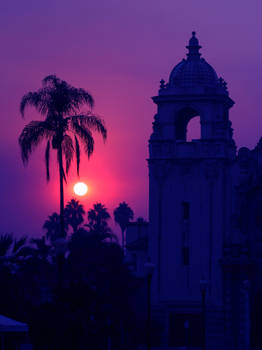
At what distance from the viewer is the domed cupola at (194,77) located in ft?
315

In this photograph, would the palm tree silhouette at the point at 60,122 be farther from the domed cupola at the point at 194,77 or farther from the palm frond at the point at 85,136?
the domed cupola at the point at 194,77

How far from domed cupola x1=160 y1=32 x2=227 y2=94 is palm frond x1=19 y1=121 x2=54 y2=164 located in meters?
28.5

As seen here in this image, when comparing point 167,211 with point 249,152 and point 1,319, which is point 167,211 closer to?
point 249,152

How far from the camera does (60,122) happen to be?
68812 mm

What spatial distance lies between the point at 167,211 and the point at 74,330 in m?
41.6

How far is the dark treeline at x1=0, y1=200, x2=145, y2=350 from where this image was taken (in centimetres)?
5884

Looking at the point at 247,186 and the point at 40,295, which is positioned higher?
the point at 247,186

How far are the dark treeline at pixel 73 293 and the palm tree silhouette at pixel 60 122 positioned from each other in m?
4.62

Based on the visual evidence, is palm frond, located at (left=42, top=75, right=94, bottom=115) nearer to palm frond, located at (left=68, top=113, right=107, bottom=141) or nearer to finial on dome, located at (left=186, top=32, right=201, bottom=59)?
palm frond, located at (left=68, top=113, right=107, bottom=141)

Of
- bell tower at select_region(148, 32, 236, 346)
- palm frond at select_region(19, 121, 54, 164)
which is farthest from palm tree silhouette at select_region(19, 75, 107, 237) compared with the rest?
bell tower at select_region(148, 32, 236, 346)

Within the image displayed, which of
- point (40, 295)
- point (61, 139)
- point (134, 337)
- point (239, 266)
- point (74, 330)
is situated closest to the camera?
point (74, 330)

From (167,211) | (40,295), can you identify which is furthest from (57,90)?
(167,211)

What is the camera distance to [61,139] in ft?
224

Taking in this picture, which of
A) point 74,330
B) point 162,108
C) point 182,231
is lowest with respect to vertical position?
point 74,330
